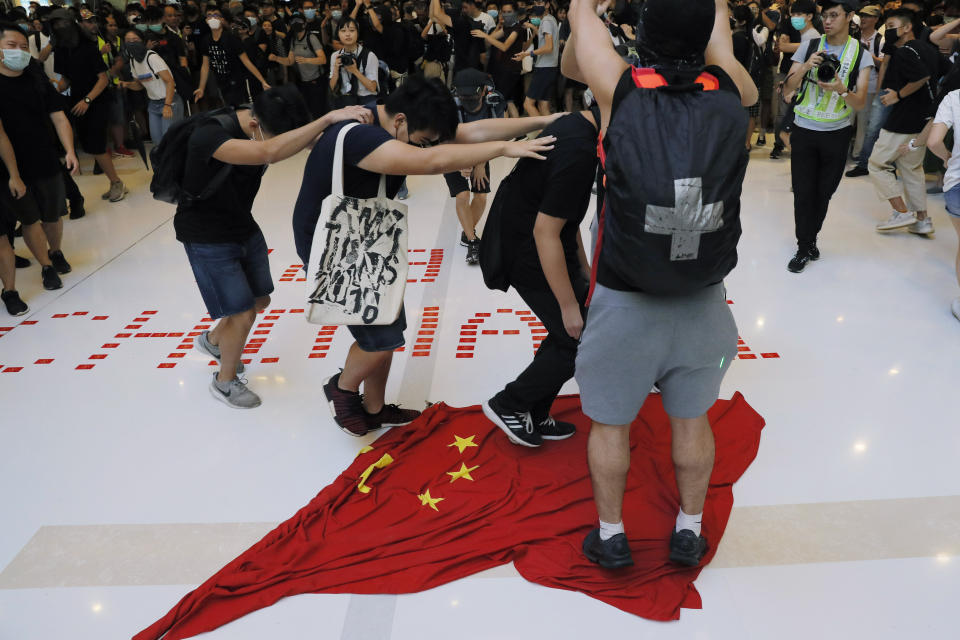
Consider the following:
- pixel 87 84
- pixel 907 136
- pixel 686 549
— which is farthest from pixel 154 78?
pixel 686 549

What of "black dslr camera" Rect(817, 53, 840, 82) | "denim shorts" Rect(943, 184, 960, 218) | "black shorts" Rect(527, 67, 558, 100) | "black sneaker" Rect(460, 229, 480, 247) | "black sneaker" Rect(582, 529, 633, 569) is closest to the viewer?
"black sneaker" Rect(582, 529, 633, 569)

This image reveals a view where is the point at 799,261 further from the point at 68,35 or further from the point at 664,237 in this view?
the point at 68,35

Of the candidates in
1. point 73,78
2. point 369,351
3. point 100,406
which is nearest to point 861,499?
point 369,351

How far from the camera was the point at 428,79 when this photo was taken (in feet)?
8.32

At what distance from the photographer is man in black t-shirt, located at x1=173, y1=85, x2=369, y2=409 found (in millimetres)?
2672

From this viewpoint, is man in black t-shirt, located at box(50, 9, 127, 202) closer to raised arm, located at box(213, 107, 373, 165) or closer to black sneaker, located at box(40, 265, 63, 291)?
black sneaker, located at box(40, 265, 63, 291)

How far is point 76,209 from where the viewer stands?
6.31m

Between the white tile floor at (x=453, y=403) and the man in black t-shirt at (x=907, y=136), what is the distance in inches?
8.1

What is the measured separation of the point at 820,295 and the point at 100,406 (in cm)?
376

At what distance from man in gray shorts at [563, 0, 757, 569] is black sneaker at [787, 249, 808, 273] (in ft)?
8.75

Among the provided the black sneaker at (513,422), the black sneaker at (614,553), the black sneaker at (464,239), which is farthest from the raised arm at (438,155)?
the black sneaker at (464,239)

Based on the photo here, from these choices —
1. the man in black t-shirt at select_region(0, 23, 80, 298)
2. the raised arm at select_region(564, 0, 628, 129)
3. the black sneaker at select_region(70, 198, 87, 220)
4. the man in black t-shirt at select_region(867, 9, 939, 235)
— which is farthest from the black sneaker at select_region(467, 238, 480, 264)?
the black sneaker at select_region(70, 198, 87, 220)

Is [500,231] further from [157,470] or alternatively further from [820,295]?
[820,295]

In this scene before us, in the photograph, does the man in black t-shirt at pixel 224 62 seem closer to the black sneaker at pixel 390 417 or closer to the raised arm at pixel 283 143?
the raised arm at pixel 283 143
